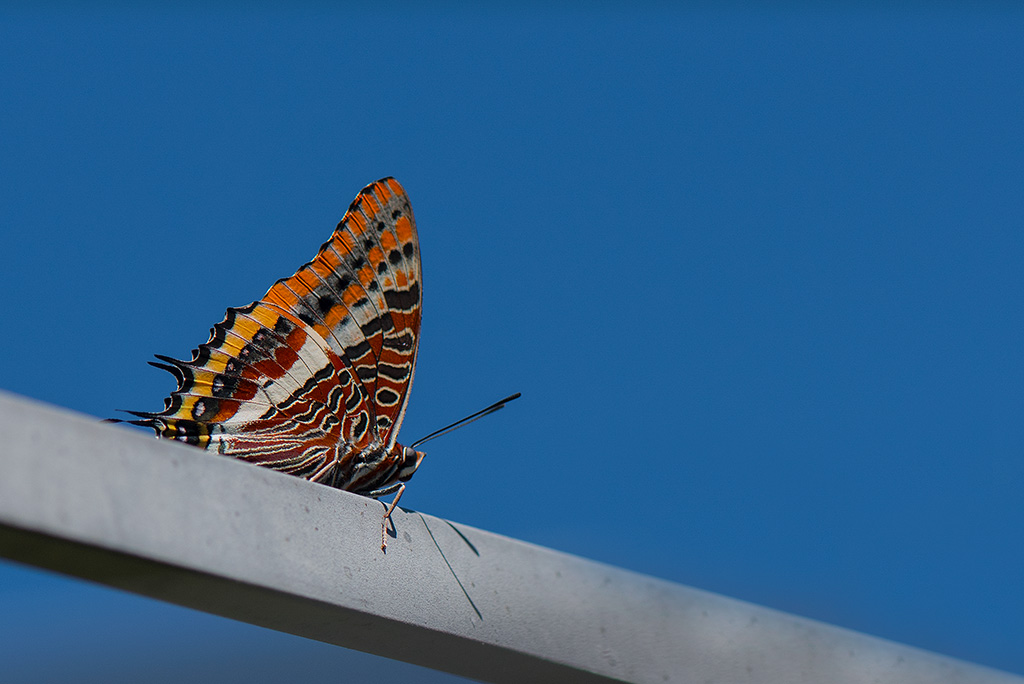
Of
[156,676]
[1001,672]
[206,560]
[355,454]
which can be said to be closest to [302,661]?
[156,676]

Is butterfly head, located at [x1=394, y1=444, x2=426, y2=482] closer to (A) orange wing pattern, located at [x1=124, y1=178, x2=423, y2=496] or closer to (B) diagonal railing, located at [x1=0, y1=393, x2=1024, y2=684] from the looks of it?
(A) orange wing pattern, located at [x1=124, y1=178, x2=423, y2=496]

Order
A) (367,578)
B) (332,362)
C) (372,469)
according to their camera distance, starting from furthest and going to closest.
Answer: (332,362) < (372,469) < (367,578)

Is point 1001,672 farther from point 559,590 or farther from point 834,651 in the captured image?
point 559,590

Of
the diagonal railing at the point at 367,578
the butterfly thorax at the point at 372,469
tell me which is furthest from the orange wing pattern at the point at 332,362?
the diagonal railing at the point at 367,578

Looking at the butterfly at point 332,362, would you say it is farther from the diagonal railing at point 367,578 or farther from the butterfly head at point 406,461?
the diagonal railing at point 367,578

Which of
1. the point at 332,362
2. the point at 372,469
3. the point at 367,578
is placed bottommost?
the point at 367,578

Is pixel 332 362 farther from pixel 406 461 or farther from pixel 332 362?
pixel 406 461

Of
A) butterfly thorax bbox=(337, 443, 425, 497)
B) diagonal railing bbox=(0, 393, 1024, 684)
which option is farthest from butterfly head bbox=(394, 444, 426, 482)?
diagonal railing bbox=(0, 393, 1024, 684)

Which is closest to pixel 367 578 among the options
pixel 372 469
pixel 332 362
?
pixel 372 469
